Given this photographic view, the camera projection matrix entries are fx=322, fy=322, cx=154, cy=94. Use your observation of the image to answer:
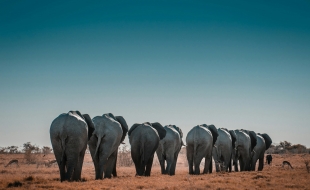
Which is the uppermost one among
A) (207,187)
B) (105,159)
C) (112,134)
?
(112,134)

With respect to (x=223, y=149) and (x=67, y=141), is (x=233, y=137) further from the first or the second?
(x=67, y=141)

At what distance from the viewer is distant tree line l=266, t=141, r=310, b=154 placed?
286ft

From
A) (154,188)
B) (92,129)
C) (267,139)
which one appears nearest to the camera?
(154,188)

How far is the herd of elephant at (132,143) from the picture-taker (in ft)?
47.9

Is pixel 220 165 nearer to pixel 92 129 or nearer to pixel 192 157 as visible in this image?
pixel 192 157

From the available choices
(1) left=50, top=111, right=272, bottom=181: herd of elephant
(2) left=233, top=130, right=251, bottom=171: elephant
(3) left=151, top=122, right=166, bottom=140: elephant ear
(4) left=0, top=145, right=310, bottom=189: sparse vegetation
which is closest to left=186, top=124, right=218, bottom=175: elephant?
(1) left=50, top=111, right=272, bottom=181: herd of elephant

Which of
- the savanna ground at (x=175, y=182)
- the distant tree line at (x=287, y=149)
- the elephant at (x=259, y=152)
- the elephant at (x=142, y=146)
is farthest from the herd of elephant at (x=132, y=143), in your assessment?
the distant tree line at (x=287, y=149)

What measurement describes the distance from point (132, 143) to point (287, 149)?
83559 millimetres

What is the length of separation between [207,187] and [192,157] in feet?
34.8

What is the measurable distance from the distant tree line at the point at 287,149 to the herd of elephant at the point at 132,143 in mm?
54989

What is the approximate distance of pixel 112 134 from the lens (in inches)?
703

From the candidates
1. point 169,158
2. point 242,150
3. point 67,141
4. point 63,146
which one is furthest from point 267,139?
point 63,146

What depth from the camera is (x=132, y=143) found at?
20.3m

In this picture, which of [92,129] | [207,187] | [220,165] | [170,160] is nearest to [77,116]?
[92,129]
